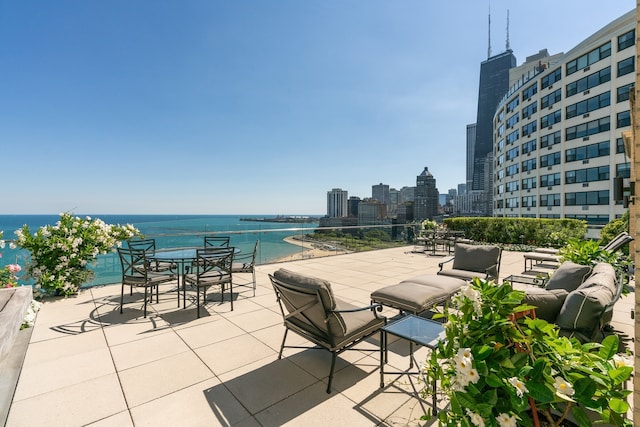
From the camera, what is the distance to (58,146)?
48.0 feet

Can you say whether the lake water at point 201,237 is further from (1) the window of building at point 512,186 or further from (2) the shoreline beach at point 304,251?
(1) the window of building at point 512,186

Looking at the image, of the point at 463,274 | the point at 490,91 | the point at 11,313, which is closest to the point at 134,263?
the point at 11,313

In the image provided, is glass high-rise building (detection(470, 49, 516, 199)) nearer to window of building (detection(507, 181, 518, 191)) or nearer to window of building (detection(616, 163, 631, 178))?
window of building (detection(507, 181, 518, 191))

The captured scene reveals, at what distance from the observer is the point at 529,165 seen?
3164 cm

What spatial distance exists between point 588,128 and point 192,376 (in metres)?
34.7

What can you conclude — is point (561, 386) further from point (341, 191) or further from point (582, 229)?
point (341, 191)

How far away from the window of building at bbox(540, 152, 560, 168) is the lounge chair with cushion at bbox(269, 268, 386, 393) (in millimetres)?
35239

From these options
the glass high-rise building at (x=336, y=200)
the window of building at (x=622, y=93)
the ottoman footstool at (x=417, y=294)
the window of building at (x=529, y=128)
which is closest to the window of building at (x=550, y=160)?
the window of building at (x=529, y=128)

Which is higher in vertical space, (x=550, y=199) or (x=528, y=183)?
(x=528, y=183)

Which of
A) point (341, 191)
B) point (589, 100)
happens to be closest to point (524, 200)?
point (589, 100)

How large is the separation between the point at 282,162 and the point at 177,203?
1038cm

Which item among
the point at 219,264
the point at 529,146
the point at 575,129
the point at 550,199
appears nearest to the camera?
the point at 219,264

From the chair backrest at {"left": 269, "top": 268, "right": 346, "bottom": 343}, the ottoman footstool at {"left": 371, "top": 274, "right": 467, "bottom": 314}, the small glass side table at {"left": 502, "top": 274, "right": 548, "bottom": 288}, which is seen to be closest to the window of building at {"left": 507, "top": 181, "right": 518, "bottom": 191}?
the small glass side table at {"left": 502, "top": 274, "right": 548, "bottom": 288}

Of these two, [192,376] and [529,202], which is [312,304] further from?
[529,202]
